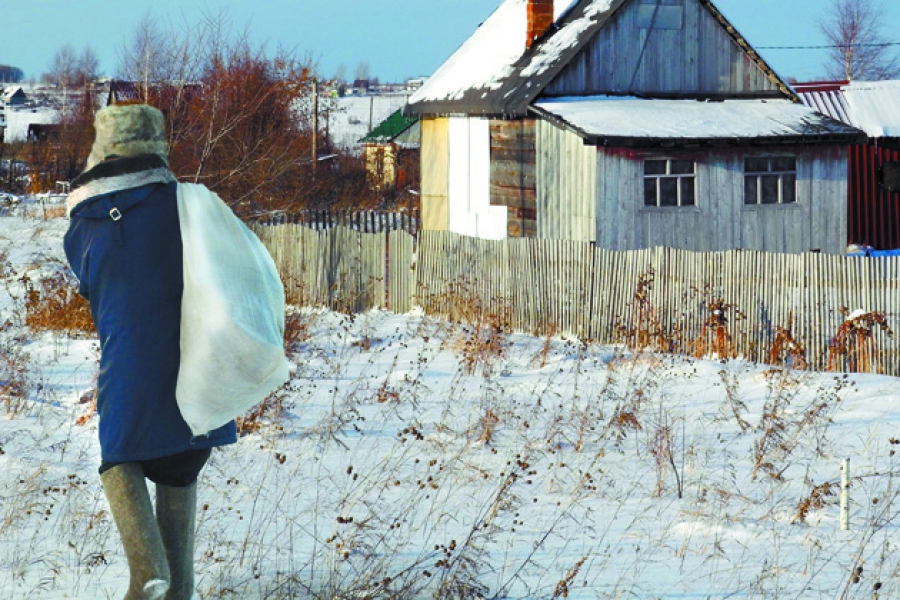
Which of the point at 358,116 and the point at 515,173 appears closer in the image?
the point at 515,173

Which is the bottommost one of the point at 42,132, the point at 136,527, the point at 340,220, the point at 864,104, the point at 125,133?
the point at 136,527

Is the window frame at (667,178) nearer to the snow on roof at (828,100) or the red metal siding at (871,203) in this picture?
the red metal siding at (871,203)

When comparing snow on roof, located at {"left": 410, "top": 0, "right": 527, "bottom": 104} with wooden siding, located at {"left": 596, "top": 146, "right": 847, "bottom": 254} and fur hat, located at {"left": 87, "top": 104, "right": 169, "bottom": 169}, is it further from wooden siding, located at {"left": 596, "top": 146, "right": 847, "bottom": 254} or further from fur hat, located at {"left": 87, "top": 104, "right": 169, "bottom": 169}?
fur hat, located at {"left": 87, "top": 104, "right": 169, "bottom": 169}

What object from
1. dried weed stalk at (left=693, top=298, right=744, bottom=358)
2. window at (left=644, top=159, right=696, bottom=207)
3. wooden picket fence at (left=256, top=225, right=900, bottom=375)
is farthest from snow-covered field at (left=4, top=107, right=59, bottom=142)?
dried weed stalk at (left=693, top=298, right=744, bottom=358)

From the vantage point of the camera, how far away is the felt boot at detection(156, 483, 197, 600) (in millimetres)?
3393

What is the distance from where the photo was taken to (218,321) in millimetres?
3137

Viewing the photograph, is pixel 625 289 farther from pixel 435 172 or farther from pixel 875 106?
pixel 875 106

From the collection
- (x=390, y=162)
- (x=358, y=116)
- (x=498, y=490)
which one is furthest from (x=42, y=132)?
(x=498, y=490)

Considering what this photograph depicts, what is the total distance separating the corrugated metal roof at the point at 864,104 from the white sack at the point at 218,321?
2186cm

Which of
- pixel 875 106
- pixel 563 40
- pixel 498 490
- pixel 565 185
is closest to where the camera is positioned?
pixel 498 490

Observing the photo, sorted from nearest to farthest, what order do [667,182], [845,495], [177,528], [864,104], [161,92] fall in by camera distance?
1. [177,528]
2. [845,495]
3. [161,92]
4. [667,182]
5. [864,104]

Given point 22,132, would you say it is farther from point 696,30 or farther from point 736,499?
point 736,499

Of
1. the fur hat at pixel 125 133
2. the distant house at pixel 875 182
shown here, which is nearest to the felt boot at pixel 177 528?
the fur hat at pixel 125 133

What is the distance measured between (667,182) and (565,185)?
1.58 m
